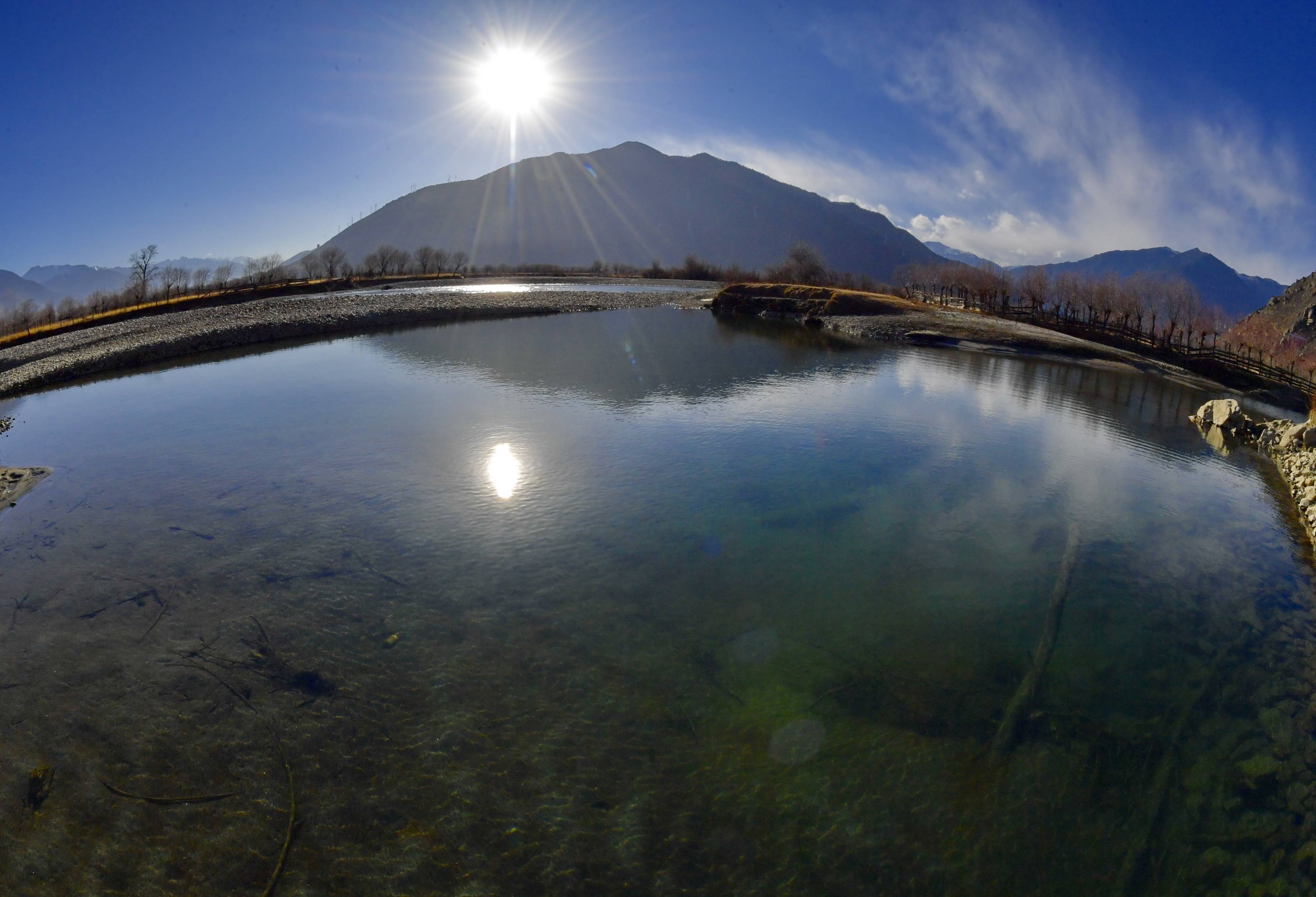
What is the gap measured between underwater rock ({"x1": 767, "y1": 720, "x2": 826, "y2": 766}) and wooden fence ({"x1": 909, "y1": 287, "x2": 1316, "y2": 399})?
54449mm

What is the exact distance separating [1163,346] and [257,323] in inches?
3135

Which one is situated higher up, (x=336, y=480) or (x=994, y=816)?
(x=336, y=480)

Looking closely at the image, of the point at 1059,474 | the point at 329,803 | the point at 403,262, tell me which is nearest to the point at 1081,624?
the point at 1059,474

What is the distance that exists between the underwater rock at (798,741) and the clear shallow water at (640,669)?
0.05 meters

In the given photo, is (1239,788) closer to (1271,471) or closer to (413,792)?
(413,792)

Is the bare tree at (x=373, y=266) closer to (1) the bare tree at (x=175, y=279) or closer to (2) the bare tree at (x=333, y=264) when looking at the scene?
(2) the bare tree at (x=333, y=264)

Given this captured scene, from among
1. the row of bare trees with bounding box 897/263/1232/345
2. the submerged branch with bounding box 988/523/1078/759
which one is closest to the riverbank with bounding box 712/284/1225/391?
the row of bare trees with bounding box 897/263/1232/345

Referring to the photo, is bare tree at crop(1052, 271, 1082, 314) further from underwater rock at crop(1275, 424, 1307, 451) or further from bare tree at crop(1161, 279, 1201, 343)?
underwater rock at crop(1275, 424, 1307, 451)

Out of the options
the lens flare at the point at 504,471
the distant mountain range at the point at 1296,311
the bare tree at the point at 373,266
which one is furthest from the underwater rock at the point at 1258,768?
the distant mountain range at the point at 1296,311

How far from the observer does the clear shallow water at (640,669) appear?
24.3 feet

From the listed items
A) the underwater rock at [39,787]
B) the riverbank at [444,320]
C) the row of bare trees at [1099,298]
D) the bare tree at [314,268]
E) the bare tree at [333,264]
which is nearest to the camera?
the underwater rock at [39,787]

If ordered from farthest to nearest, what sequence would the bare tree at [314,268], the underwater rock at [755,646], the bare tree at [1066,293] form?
the bare tree at [314,268] → the bare tree at [1066,293] → the underwater rock at [755,646]

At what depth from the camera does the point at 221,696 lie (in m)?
9.41

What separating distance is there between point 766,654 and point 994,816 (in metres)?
3.98
